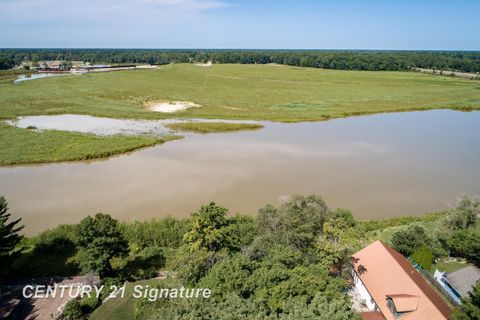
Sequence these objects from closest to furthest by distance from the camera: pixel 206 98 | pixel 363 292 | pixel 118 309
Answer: pixel 118 309, pixel 363 292, pixel 206 98

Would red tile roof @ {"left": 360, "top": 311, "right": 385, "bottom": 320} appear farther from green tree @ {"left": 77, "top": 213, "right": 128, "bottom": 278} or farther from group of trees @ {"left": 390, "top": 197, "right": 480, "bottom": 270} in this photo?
green tree @ {"left": 77, "top": 213, "right": 128, "bottom": 278}

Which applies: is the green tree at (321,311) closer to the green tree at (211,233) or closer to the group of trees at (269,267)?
the group of trees at (269,267)

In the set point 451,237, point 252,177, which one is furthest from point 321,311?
point 252,177

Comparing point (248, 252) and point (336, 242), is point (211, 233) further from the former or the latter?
point (336, 242)

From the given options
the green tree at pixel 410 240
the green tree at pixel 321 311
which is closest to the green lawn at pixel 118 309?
the green tree at pixel 321 311

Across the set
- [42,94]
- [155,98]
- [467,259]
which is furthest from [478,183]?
[42,94]

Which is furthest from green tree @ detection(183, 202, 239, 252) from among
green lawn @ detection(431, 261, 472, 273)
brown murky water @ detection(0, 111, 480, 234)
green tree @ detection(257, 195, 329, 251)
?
green lawn @ detection(431, 261, 472, 273)
